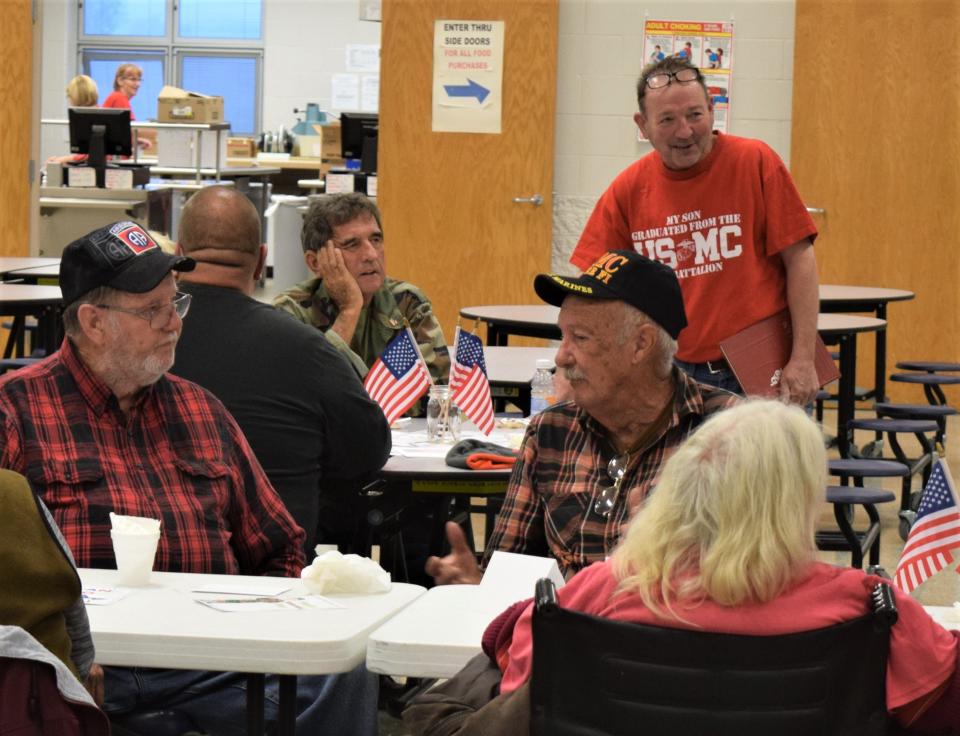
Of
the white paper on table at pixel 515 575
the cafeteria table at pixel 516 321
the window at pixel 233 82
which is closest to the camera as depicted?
the white paper on table at pixel 515 575

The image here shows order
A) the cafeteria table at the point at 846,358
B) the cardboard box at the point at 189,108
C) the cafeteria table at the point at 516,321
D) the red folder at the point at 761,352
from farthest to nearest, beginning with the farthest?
the cardboard box at the point at 189,108 → the cafeteria table at the point at 846,358 → the cafeteria table at the point at 516,321 → the red folder at the point at 761,352

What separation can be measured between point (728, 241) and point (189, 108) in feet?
31.3

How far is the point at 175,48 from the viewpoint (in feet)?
61.3

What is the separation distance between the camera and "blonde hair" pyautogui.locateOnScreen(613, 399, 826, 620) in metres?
1.82

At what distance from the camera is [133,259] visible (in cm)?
292

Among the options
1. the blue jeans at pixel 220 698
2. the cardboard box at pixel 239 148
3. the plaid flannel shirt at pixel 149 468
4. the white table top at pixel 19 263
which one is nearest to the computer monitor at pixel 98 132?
the white table top at pixel 19 263

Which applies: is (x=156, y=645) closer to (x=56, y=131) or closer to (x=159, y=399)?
(x=159, y=399)

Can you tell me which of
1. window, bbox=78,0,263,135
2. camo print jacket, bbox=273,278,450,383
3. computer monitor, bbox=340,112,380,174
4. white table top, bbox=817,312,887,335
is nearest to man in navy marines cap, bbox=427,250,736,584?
camo print jacket, bbox=273,278,450,383

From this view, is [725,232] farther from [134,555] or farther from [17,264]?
[17,264]

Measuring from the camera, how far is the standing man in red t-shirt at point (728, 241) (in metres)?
4.41

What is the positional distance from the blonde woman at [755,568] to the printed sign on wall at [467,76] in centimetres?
772

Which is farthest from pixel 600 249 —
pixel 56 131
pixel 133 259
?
pixel 56 131

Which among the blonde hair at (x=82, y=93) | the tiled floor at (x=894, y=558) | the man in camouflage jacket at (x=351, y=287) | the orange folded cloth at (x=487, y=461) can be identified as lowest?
the tiled floor at (x=894, y=558)

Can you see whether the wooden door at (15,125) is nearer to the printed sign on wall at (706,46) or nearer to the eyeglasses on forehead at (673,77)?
the printed sign on wall at (706,46)
